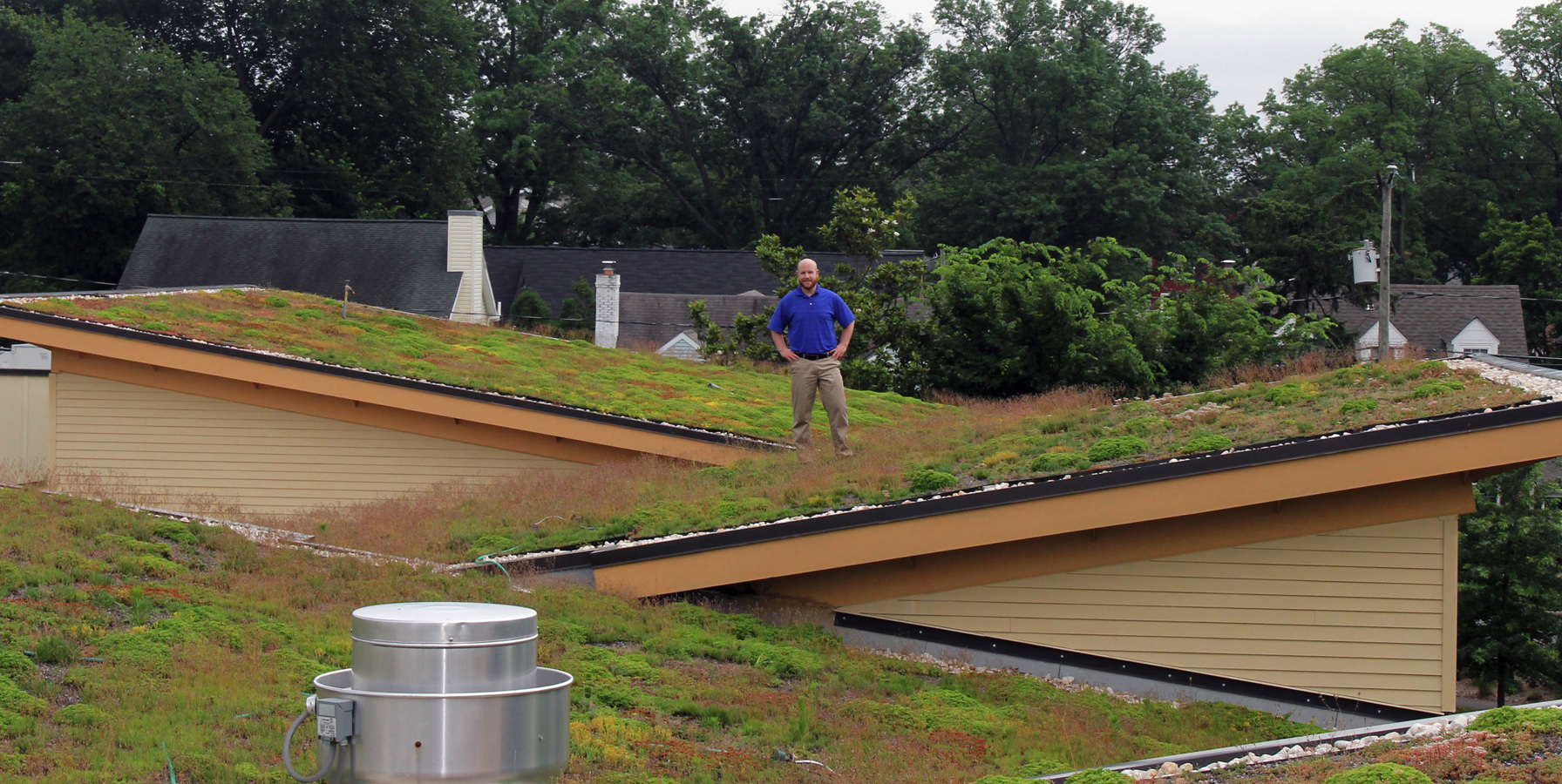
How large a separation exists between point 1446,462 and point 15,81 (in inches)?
2249

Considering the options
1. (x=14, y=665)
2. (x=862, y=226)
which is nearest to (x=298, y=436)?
(x=14, y=665)

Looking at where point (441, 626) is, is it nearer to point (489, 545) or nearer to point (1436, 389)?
point (489, 545)

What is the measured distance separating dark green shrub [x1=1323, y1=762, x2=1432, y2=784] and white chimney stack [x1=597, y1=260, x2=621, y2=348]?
31.0 metres

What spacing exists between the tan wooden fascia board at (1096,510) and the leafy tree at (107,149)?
42.6 metres

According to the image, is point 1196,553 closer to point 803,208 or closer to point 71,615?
point 71,615

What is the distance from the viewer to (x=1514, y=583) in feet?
91.6

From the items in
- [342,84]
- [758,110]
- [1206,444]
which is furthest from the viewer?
[758,110]

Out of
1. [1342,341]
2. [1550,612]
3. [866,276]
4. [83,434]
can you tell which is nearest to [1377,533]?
[83,434]

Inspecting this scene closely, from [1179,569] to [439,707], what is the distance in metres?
7.43

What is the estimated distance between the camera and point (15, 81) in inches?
2068

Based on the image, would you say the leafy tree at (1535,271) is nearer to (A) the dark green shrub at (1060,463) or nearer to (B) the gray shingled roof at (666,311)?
(B) the gray shingled roof at (666,311)

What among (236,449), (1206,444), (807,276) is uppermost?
(807,276)

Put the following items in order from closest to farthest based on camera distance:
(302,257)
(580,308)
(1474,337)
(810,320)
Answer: (810,320) → (302,257) → (580,308) → (1474,337)

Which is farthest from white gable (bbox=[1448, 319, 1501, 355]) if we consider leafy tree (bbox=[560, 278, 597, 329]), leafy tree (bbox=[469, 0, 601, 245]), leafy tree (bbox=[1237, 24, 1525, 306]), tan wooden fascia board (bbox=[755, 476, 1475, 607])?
tan wooden fascia board (bbox=[755, 476, 1475, 607])
